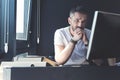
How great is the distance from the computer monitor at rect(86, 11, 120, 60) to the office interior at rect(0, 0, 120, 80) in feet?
0.30

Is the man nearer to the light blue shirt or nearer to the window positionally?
the light blue shirt

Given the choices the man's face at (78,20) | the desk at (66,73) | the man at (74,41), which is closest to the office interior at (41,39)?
the desk at (66,73)

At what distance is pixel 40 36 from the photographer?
13.2 ft

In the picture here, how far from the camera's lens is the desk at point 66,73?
1091 millimetres

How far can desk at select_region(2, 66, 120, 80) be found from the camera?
1091 mm

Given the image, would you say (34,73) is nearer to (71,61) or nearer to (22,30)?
(71,61)

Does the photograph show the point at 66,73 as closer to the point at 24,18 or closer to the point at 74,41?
the point at 74,41

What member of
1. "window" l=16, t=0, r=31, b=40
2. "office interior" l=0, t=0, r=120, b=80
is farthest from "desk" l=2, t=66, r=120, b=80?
"window" l=16, t=0, r=31, b=40

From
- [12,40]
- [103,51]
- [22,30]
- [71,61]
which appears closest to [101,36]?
[103,51]

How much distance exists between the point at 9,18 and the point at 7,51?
1.11 ft

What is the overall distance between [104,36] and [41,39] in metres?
2.84

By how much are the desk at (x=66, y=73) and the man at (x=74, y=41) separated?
451mm

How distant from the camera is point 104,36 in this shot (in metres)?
1.25

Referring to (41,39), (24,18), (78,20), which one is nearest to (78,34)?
(78,20)
